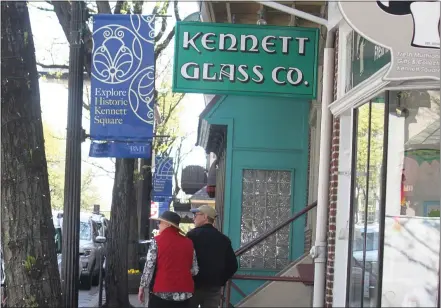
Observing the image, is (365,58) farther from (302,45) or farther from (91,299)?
(91,299)

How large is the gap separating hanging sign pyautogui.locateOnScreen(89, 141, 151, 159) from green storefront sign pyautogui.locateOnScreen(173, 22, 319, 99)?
5.44 ft

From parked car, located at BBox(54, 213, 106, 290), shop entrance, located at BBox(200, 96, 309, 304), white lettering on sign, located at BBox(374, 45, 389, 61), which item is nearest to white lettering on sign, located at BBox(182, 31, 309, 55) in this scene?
white lettering on sign, located at BBox(374, 45, 389, 61)

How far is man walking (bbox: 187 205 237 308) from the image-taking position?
6.82 m

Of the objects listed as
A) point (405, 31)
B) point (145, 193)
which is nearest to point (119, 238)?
point (145, 193)

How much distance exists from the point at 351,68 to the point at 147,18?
3.05 m

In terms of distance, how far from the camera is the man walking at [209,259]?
682 centimetres

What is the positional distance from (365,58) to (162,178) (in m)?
18.5

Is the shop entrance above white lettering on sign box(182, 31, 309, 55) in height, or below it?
below

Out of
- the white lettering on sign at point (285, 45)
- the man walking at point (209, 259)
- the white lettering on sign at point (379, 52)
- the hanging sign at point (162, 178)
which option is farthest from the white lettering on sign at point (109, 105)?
the hanging sign at point (162, 178)

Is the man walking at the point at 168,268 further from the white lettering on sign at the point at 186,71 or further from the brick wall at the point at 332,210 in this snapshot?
the white lettering on sign at the point at 186,71

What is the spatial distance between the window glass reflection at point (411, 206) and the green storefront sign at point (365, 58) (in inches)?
13.4

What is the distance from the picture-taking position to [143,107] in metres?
8.96

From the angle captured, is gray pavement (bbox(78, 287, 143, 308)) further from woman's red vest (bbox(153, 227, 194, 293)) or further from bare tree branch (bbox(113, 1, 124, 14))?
woman's red vest (bbox(153, 227, 194, 293))

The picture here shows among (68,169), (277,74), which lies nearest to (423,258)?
(277,74)
